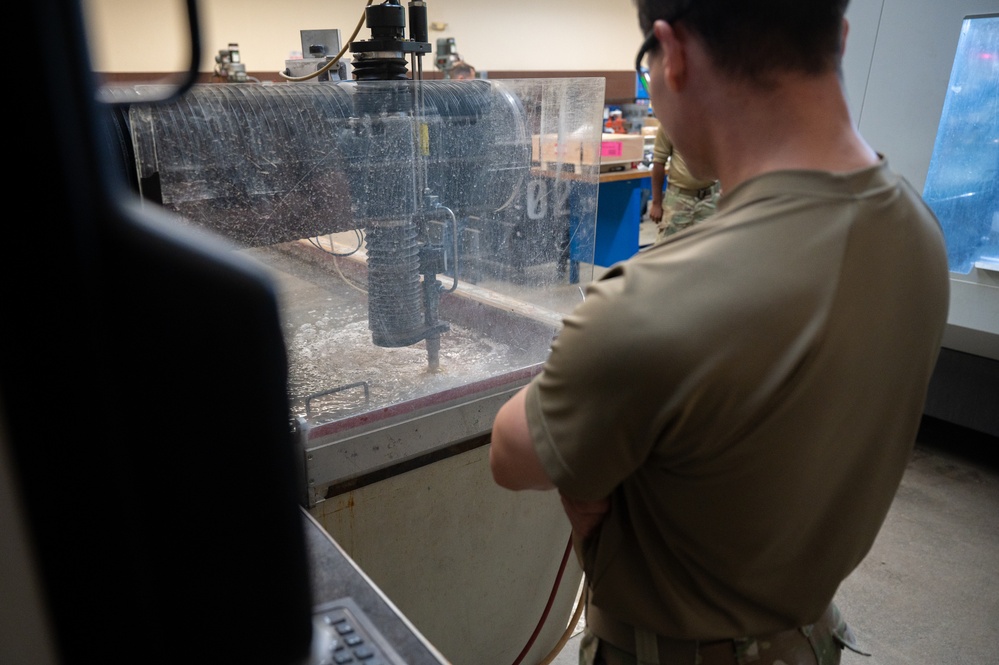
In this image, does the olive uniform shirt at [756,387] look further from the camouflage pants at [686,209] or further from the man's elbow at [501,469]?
the camouflage pants at [686,209]

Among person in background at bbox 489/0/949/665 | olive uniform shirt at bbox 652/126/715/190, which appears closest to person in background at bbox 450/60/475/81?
olive uniform shirt at bbox 652/126/715/190

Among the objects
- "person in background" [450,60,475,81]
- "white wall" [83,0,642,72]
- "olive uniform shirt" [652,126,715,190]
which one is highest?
"white wall" [83,0,642,72]

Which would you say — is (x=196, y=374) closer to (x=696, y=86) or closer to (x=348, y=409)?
(x=696, y=86)

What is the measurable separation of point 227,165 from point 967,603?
2147 millimetres

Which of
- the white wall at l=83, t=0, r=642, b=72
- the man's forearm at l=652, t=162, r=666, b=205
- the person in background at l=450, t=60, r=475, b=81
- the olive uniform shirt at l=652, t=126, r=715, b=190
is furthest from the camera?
the person in background at l=450, t=60, r=475, b=81

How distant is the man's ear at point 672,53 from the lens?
0.65 m

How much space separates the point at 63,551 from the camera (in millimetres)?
294

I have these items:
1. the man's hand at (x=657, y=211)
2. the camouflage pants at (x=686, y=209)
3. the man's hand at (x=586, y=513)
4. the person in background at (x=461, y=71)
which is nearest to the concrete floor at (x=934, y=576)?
the man's hand at (x=586, y=513)

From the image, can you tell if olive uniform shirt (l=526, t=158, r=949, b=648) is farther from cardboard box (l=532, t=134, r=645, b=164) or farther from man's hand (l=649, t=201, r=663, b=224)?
man's hand (l=649, t=201, r=663, b=224)

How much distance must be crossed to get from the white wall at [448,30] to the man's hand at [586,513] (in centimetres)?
307

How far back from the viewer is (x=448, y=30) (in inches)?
204

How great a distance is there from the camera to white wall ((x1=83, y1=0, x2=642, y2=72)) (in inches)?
155

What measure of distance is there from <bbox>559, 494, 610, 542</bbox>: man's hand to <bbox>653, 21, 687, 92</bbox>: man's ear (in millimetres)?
434

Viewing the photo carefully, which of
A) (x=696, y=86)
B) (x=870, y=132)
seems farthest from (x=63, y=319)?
(x=870, y=132)
